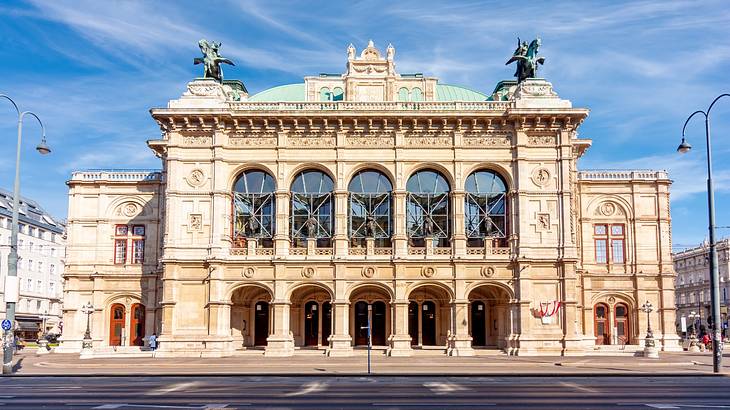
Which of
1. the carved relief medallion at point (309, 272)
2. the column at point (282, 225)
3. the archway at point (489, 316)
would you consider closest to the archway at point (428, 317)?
the archway at point (489, 316)

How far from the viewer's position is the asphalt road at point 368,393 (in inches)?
755

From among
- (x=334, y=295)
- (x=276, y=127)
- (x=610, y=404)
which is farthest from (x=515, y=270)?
(x=610, y=404)

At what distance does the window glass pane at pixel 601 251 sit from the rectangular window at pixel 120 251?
3501cm

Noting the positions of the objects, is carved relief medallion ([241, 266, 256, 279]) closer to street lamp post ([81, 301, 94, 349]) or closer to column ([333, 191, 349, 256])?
column ([333, 191, 349, 256])

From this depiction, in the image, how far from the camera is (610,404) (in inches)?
766

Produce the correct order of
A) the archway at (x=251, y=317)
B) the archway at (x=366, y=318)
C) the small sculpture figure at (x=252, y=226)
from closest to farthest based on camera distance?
the small sculpture figure at (x=252, y=226) → the archway at (x=251, y=317) → the archway at (x=366, y=318)

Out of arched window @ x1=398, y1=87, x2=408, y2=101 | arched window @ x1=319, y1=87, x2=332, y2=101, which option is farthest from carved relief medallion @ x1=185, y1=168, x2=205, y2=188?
arched window @ x1=398, y1=87, x2=408, y2=101

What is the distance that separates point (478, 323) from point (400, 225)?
31.2 ft

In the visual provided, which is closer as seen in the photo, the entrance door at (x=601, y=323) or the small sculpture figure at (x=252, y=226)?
the small sculpture figure at (x=252, y=226)

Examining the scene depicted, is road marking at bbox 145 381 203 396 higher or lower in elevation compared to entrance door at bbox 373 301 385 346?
lower

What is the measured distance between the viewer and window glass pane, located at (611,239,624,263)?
179 ft

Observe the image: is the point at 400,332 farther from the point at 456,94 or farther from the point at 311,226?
the point at 456,94

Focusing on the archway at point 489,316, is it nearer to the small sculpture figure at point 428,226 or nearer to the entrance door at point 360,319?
the small sculpture figure at point 428,226

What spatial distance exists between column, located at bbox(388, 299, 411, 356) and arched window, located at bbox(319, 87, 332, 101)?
16.2 metres
